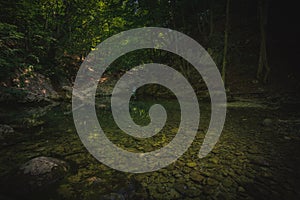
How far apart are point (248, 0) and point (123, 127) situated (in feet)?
51.6

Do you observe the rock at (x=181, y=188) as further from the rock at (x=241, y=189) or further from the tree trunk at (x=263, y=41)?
the tree trunk at (x=263, y=41)

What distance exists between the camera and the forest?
288 centimetres

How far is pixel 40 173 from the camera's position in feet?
9.36

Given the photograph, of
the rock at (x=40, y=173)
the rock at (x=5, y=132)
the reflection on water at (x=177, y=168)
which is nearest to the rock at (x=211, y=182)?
the reflection on water at (x=177, y=168)

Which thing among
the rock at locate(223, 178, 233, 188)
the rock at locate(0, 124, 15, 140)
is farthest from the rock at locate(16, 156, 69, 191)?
the rock at locate(223, 178, 233, 188)

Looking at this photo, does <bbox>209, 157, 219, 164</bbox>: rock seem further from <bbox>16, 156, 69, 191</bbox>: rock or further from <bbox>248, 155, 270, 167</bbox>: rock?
<bbox>16, 156, 69, 191</bbox>: rock

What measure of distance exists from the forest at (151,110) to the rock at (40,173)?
0.05ft

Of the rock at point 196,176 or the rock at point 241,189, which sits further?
the rock at point 196,176

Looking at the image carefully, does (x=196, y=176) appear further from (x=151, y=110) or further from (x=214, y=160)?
(x=151, y=110)

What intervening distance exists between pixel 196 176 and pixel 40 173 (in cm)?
245

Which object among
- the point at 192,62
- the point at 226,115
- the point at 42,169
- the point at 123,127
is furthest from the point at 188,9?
the point at 42,169

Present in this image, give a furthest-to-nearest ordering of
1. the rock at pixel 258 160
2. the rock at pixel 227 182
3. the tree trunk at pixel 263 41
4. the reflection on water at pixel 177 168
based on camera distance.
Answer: the tree trunk at pixel 263 41 < the rock at pixel 258 160 < the rock at pixel 227 182 < the reflection on water at pixel 177 168

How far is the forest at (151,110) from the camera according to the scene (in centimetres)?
288

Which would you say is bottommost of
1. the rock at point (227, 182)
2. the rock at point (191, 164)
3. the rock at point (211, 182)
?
the rock at point (227, 182)
